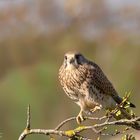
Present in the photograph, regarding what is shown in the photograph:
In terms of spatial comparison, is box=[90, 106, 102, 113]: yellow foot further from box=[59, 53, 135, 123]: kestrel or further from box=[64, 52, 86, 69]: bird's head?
box=[64, 52, 86, 69]: bird's head

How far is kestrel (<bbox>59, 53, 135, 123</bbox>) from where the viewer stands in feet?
26.5

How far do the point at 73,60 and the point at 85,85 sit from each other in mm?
280

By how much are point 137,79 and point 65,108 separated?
3144 mm

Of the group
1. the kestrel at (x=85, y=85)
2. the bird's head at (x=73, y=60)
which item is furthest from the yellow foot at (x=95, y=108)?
the bird's head at (x=73, y=60)

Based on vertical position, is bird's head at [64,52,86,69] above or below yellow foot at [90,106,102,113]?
above

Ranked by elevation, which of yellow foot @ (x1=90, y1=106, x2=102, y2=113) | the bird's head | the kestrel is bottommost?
yellow foot @ (x1=90, y1=106, x2=102, y2=113)

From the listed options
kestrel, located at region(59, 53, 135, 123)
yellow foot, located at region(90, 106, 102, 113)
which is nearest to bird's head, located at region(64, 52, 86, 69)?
kestrel, located at region(59, 53, 135, 123)

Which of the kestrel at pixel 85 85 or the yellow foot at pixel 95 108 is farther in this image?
the kestrel at pixel 85 85

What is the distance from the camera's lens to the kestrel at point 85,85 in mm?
8078

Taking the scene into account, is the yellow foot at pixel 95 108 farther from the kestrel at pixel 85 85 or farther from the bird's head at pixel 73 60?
the bird's head at pixel 73 60

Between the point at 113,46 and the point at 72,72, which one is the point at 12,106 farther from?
the point at 72,72

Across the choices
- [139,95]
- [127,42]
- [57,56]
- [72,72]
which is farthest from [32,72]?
[72,72]

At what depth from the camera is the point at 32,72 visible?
93.7ft

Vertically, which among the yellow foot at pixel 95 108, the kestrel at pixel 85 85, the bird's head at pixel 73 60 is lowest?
the yellow foot at pixel 95 108
